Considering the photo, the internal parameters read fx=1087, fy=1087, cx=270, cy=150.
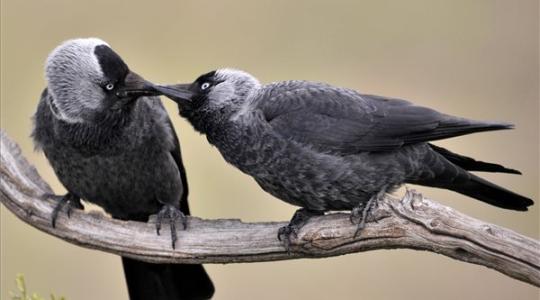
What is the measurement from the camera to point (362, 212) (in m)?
5.92

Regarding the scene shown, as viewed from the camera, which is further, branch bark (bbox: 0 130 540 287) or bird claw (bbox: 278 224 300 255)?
bird claw (bbox: 278 224 300 255)

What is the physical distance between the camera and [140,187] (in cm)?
729

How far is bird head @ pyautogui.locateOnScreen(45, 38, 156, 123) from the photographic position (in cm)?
680

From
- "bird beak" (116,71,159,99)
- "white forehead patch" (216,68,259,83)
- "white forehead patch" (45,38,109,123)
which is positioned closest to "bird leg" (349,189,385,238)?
"white forehead patch" (216,68,259,83)

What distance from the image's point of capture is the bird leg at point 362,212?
586 cm

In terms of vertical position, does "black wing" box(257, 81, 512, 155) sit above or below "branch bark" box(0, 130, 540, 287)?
above

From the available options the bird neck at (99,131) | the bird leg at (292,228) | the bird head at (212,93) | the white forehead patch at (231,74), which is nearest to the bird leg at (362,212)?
the bird leg at (292,228)

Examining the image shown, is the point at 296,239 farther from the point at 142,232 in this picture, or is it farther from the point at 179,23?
the point at 179,23

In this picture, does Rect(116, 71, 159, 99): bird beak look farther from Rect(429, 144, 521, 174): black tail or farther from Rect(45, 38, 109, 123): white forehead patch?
Rect(429, 144, 521, 174): black tail

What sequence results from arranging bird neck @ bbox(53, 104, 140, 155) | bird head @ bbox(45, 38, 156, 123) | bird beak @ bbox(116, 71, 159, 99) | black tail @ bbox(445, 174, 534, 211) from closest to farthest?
black tail @ bbox(445, 174, 534, 211) → bird beak @ bbox(116, 71, 159, 99) → bird head @ bbox(45, 38, 156, 123) → bird neck @ bbox(53, 104, 140, 155)

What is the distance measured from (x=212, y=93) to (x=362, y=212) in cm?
121

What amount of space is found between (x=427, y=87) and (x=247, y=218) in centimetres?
244

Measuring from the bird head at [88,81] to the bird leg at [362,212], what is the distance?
1.58 meters

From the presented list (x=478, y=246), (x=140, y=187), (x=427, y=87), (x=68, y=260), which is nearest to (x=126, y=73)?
(x=140, y=187)
